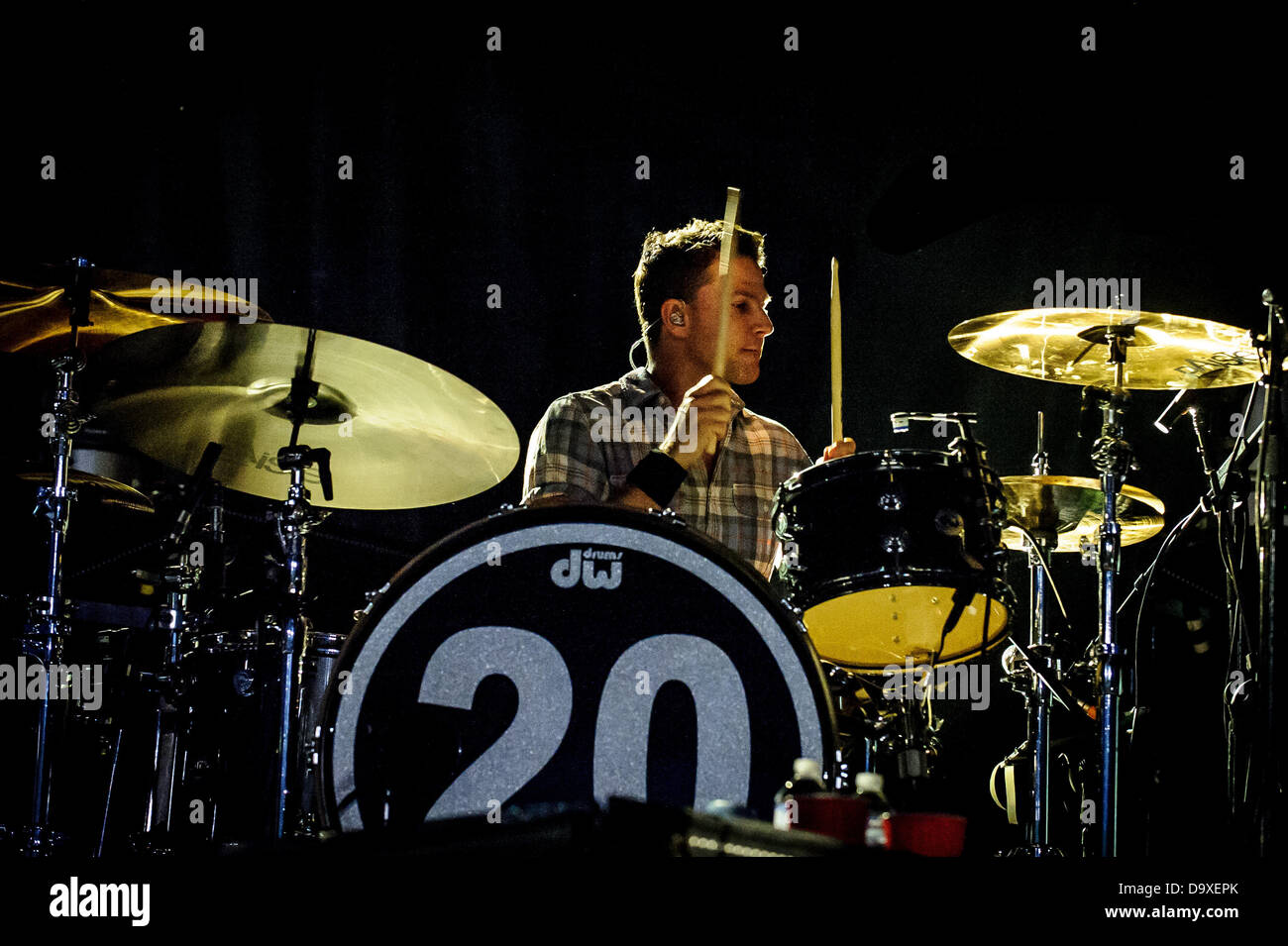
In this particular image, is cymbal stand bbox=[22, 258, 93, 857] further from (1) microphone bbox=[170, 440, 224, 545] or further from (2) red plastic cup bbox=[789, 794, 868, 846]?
(2) red plastic cup bbox=[789, 794, 868, 846]

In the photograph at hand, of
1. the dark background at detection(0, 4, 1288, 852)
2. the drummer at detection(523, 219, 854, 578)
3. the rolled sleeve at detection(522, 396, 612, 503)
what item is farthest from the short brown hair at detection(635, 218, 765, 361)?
the dark background at detection(0, 4, 1288, 852)

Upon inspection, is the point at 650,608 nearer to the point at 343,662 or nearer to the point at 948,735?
the point at 343,662

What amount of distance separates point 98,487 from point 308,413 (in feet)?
2.78

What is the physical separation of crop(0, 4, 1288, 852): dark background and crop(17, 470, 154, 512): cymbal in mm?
493

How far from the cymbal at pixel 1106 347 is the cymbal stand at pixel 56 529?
226 centimetres

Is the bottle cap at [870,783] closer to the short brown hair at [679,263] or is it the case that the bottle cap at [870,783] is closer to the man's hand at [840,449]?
the man's hand at [840,449]

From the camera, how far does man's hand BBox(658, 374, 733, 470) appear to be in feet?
8.86

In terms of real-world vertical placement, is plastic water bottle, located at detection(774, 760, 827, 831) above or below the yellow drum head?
below

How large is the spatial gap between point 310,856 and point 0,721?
3297 mm

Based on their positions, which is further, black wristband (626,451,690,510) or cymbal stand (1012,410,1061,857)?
cymbal stand (1012,410,1061,857)

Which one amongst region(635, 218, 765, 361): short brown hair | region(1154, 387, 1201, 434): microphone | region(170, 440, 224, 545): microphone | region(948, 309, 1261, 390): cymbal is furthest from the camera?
region(635, 218, 765, 361): short brown hair

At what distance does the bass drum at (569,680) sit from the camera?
2.01 meters

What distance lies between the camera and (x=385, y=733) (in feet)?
6.66

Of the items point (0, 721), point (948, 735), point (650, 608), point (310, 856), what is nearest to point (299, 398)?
point (650, 608)
